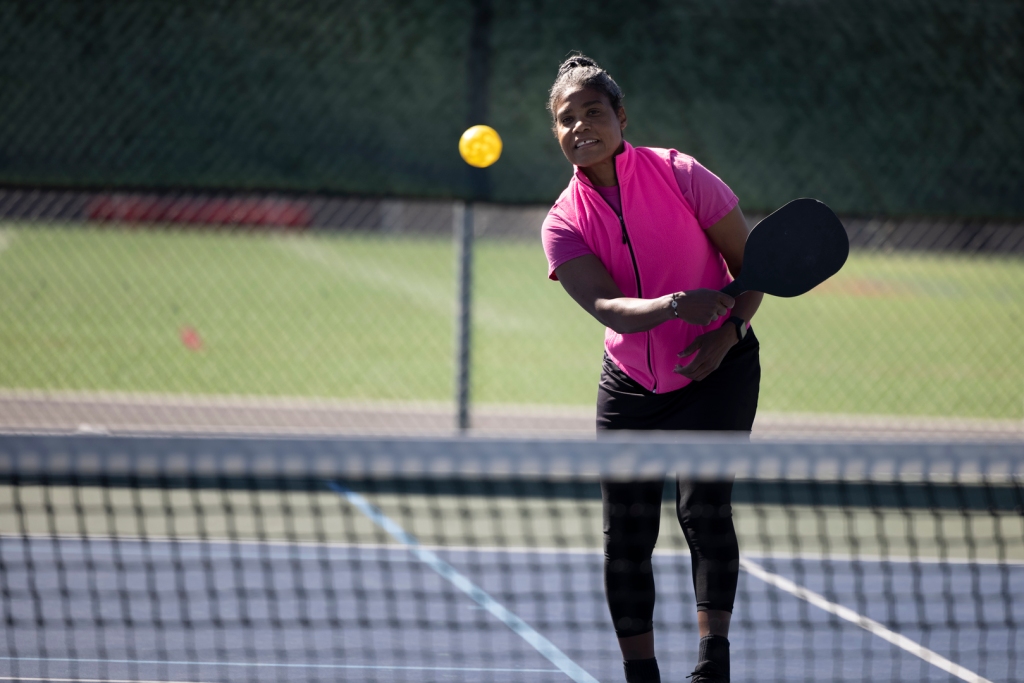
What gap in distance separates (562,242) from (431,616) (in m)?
1.84

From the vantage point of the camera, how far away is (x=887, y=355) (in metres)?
14.7

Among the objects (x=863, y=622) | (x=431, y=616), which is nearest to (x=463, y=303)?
(x=431, y=616)

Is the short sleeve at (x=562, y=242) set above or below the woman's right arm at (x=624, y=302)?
above

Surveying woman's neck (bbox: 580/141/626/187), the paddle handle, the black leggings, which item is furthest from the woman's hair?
the black leggings

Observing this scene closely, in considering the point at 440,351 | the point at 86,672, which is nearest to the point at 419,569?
the point at 86,672

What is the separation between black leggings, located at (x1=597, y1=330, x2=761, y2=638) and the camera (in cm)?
280

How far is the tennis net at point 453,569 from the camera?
2459 millimetres

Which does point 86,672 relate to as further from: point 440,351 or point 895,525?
point 440,351

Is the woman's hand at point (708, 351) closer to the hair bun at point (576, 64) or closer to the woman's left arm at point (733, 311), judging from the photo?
the woman's left arm at point (733, 311)

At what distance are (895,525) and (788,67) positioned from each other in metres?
2.63

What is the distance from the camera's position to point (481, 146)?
231 inches

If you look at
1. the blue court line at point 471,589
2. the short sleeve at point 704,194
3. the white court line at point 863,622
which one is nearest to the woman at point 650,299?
the short sleeve at point 704,194

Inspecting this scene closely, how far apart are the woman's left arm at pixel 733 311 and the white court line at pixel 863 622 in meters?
1.57

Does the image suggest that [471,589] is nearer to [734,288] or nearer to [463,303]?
[734,288]
